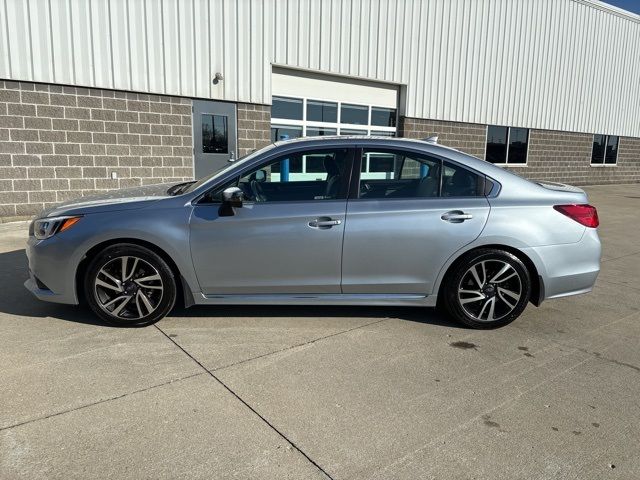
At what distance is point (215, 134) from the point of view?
10883 mm

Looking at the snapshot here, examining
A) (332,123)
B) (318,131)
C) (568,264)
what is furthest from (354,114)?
(568,264)

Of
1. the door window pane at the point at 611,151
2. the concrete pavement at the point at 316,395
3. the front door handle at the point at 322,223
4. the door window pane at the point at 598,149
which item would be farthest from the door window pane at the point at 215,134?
the door window pane at the point at 611,151

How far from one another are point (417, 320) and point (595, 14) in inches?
782

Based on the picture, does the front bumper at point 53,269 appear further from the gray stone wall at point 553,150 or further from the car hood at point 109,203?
the gray stone wall at point 553,150

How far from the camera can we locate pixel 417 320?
4.42 metres

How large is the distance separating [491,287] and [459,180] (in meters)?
0.97

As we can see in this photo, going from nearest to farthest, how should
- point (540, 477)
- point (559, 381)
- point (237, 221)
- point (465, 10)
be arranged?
point (540, 477)
point (559, 381)
point (237, 221)
point (465, 10)

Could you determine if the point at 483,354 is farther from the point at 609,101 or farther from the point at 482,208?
the point at 609,101

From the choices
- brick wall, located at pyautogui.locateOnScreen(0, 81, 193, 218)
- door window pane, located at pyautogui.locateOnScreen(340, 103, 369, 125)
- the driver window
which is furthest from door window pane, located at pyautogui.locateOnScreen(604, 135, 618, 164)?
the driver window

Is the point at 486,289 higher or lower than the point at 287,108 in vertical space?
lower

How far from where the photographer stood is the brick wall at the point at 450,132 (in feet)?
47.4

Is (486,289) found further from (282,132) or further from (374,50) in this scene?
(374,50)

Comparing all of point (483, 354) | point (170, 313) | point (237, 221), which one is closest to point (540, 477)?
point (483, 354)

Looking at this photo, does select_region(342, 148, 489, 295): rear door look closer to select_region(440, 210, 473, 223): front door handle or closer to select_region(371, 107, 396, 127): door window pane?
select_region(440, 210, 473, 223): front door handle
